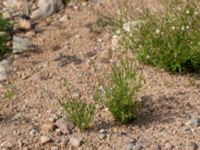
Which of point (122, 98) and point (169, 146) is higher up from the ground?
point (122, 98)

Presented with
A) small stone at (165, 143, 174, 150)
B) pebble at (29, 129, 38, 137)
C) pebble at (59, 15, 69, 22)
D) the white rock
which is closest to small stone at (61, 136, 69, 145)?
pebble at (29, 129, 38, 137)

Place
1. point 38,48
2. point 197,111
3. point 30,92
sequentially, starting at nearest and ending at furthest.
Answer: point 197,111 < point 30,92 < point 38,48

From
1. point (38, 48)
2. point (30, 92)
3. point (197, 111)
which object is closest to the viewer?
point (197, 111)

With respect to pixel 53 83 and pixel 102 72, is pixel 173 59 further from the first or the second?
pixel 53 83

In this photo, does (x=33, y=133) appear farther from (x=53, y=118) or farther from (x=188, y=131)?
(x=188, y=131)

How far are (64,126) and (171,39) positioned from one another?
1512mm

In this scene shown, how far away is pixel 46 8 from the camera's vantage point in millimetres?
7352

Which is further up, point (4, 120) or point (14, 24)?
point (14, 24)

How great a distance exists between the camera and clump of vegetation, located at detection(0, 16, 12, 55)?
21.9 ft

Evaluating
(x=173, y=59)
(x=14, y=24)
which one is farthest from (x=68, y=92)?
(x=14, y=24)

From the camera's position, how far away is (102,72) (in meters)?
6.21

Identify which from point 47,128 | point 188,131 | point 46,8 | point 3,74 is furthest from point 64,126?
point 46,8

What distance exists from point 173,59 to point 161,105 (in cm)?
63

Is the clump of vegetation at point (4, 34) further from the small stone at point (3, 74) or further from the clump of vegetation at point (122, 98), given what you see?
the clump of vegetation at point (122, 98)
